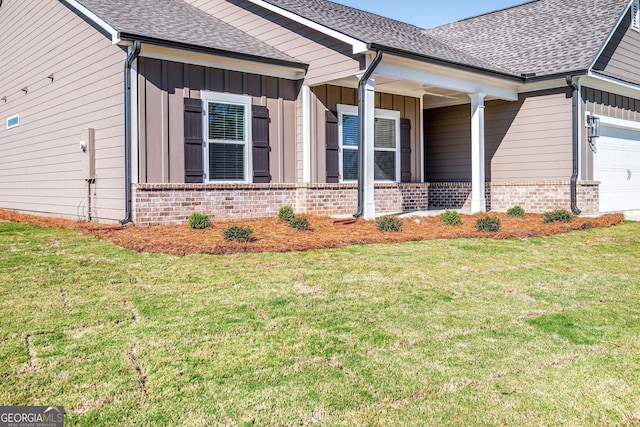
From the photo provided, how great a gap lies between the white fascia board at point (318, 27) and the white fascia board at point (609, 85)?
547 centimetres

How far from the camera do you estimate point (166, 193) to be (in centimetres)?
995

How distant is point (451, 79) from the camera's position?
39.7 ft

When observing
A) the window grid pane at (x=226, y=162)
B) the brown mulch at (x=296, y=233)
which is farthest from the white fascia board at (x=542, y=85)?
the window grid pane at (x=226, y=162)

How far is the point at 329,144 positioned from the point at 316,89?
1179 millimetres

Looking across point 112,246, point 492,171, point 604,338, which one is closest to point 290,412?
point 604,338

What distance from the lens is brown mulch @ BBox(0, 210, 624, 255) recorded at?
726cm

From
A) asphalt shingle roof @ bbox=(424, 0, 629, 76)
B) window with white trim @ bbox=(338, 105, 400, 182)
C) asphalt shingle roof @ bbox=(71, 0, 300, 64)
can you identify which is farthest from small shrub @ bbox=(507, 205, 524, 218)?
asphalt shingle roof @ bbox=(71, 0, 300, 64)

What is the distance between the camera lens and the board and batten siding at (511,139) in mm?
12852

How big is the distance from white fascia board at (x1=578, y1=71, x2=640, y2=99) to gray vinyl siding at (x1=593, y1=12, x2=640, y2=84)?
31cm

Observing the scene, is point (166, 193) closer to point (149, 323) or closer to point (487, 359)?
point (149, 323)

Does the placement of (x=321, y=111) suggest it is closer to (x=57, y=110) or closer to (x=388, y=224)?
(x=388, y=224)

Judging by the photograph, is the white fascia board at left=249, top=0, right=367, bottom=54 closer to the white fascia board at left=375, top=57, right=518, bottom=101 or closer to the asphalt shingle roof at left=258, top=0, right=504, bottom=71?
the asphalt shingle roof at left=258, top=0, right=504, bottom=71

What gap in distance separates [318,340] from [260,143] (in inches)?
304

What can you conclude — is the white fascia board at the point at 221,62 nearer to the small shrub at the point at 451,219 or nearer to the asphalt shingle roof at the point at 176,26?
the asphalt shingle roof at the point at 176,26
